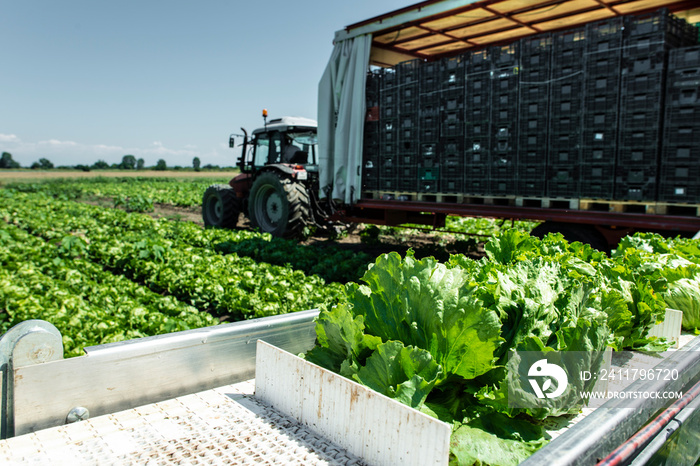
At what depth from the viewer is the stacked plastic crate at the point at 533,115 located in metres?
6.62

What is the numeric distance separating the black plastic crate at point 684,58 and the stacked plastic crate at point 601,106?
1.78ft

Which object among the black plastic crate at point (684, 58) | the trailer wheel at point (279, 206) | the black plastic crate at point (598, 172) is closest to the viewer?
the black plastic crate at point (684, 58)

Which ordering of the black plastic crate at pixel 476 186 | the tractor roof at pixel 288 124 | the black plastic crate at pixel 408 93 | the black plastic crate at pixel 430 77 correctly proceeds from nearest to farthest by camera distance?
1. the black plastic crate at pixel 476 186
2. the black plastic crate at pixel 430 77
3. the black plastic crate at pixel 408 93
4. the tractor roof at pixel 288 124

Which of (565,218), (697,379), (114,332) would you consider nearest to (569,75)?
(565,218)

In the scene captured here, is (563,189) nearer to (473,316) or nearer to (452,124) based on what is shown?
(452,124)

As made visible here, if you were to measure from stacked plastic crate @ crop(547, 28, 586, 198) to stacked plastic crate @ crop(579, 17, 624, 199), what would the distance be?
9cm

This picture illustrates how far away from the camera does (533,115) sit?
22.1ft

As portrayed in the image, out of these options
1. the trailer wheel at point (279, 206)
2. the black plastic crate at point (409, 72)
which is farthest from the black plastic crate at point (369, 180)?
the trailer wheel at point (279, 206)

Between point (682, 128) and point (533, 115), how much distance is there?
5.85ft

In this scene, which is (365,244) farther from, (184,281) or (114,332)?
(114,332)

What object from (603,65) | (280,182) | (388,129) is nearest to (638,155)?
(603,65)

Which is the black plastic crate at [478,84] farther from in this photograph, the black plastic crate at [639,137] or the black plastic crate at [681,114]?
the black plastic crate at [681,114]

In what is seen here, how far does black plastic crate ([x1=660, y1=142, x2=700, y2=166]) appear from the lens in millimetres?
5465

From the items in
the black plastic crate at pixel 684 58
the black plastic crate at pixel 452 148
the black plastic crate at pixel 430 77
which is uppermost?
the black plastic crate at pixel 430 77
